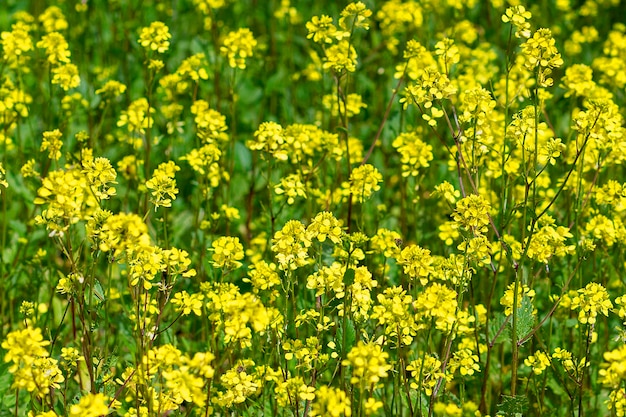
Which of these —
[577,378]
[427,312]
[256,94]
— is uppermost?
[256,94]

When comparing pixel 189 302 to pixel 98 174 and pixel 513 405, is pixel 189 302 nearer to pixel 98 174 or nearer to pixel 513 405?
pixel 98 174

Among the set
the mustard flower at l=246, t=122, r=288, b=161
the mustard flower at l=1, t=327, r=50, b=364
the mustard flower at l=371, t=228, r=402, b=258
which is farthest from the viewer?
the mustard flower at l=246, t=122, r=288, b=161

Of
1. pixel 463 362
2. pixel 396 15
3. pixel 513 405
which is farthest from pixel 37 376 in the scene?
pixel 396 15

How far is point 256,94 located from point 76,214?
2966 mm

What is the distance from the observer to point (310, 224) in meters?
2.90

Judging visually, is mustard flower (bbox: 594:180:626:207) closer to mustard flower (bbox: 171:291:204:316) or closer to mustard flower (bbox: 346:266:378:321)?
mustard flower (bbox: 346:266:378:321)

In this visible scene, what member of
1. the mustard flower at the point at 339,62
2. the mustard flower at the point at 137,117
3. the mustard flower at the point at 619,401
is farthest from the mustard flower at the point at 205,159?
the mustard flower at the point at 619,401

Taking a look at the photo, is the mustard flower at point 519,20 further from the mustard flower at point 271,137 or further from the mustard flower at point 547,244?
the mustard flower at point 271,137

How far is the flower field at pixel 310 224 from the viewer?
2719 mm

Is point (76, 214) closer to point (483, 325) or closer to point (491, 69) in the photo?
point (483, 325)

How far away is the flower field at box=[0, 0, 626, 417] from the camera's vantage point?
272 centimetres

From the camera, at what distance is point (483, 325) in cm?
343

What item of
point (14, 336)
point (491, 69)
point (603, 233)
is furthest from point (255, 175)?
point (14, 336)

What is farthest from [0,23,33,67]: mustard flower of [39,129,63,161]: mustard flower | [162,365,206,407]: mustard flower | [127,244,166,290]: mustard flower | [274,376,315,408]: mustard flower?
[162,365,206,407]: mustard flower
